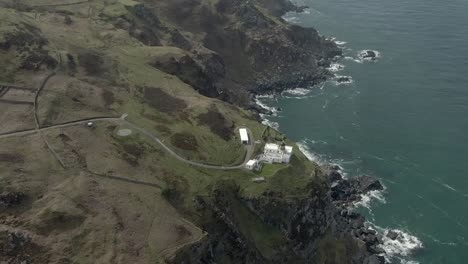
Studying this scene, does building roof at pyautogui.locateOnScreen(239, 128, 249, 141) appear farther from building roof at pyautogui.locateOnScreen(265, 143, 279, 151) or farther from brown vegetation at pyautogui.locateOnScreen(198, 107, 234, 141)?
building roof at pyautogui.locateOnScreen(265, 143, 279, 151)

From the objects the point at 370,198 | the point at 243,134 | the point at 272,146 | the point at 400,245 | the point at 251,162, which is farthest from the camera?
the point at 370,198

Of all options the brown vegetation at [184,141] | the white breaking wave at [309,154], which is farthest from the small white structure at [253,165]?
the white breaking wave at [309,154]

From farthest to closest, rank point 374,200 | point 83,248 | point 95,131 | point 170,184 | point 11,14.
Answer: point 11,14
point 374,200
point 95,131
point 170,184
point 83,248

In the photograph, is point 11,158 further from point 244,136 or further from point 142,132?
point 244,136

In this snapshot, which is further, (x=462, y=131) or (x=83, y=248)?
(x=462, y=131)

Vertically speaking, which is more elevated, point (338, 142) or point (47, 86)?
point (47, 86)

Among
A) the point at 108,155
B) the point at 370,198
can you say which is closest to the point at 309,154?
the point at 370,198

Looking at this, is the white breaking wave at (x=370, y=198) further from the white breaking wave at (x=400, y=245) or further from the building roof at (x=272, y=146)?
Answer: the building roof at (x=272, y=146)

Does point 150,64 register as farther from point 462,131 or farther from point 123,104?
point 462,131

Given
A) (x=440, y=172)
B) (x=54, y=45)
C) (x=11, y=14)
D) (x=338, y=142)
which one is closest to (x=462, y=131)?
(x=440, y=172)
